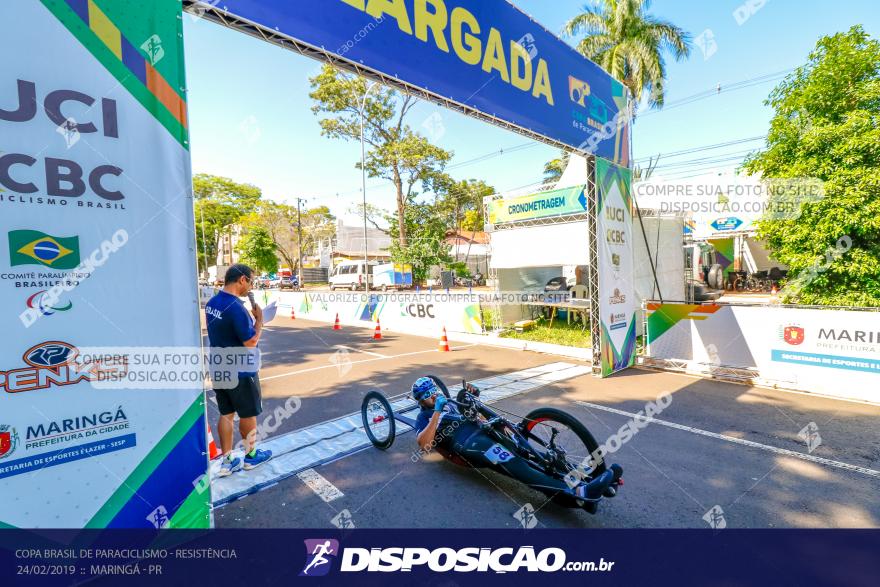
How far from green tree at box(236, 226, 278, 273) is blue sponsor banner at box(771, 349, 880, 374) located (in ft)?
133

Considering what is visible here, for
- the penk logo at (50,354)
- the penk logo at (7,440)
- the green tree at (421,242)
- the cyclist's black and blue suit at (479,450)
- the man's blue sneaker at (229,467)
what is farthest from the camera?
the green tree at (421,242)

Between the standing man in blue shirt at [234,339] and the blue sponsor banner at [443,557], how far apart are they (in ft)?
3.52

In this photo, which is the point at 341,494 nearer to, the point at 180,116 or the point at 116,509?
the point at 116,509

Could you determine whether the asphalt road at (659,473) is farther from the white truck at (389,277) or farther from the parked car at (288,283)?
the parked car at (288,283)

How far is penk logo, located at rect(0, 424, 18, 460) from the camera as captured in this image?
2.28 meters

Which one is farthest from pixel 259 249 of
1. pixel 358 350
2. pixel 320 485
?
pixel 320 485

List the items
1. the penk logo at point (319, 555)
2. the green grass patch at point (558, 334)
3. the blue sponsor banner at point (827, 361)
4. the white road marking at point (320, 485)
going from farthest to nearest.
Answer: the green grass patch at point (558, 334) → the blue sponsor banner at point (827, 361) → the white road marking at point (320, 485) → the penk logo at point (319, 555)

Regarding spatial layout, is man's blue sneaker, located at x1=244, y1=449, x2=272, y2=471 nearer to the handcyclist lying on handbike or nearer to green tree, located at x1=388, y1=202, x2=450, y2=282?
the handcyclist lying on handbike

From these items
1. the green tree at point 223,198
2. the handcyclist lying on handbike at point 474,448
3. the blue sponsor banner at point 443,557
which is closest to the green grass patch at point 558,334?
the handcyclist lying on handbike at point 474,448

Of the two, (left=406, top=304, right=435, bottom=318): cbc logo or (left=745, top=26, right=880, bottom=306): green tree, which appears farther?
(left=406, top=304, right=435, bottom=318): cbc logo

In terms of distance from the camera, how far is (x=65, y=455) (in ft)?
8.15

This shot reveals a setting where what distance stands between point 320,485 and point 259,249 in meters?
39.7

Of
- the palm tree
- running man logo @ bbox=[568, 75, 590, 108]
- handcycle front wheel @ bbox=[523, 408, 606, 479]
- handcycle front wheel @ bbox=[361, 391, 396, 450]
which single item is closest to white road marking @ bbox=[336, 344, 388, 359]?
handcycle front wheel @ bbox=[361, 391, 396, 450]

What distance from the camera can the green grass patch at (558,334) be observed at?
35.6 feet
